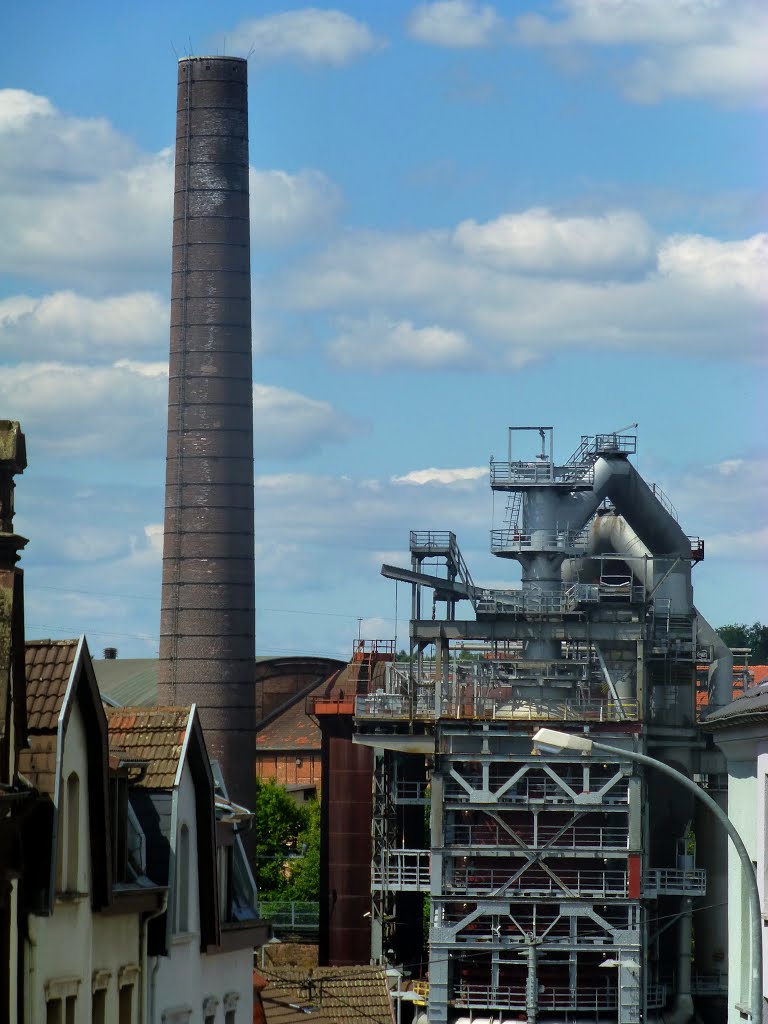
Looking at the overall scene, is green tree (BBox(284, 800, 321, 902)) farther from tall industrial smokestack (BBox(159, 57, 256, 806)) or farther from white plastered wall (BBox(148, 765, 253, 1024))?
white plastered wall (BBox(148, 765, 253, 1024))

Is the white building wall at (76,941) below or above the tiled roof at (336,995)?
above

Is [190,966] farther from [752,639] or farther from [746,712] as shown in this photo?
[752,639]

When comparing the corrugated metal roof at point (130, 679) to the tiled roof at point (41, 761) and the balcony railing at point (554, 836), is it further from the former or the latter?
the tiled roof at point (41, 761)

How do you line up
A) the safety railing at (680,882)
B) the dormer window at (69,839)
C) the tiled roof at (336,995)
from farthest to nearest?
1. the safety railing at (680,882)
2. the tiled roof at (336,995)
3. the dormer window at (69,839)

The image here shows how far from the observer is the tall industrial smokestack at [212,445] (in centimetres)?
6906

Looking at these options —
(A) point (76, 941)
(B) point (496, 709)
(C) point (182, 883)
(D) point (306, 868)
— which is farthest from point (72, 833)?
(D) point (306, 868)

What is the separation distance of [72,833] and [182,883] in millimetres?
4249

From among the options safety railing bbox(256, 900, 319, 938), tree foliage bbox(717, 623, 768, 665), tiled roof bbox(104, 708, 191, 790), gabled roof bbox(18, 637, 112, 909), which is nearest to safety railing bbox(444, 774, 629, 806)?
safety railing bbox(256, 900, 319, 938)

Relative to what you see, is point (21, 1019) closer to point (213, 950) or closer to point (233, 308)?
point (213, 950)

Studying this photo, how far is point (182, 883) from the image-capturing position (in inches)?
880

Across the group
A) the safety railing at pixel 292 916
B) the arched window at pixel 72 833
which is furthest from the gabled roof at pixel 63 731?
the safety railing at pixel 292 916

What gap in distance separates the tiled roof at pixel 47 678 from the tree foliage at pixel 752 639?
550 feet

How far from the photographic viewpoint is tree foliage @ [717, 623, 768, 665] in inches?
7283

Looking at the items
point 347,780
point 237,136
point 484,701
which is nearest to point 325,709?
point 347,780
